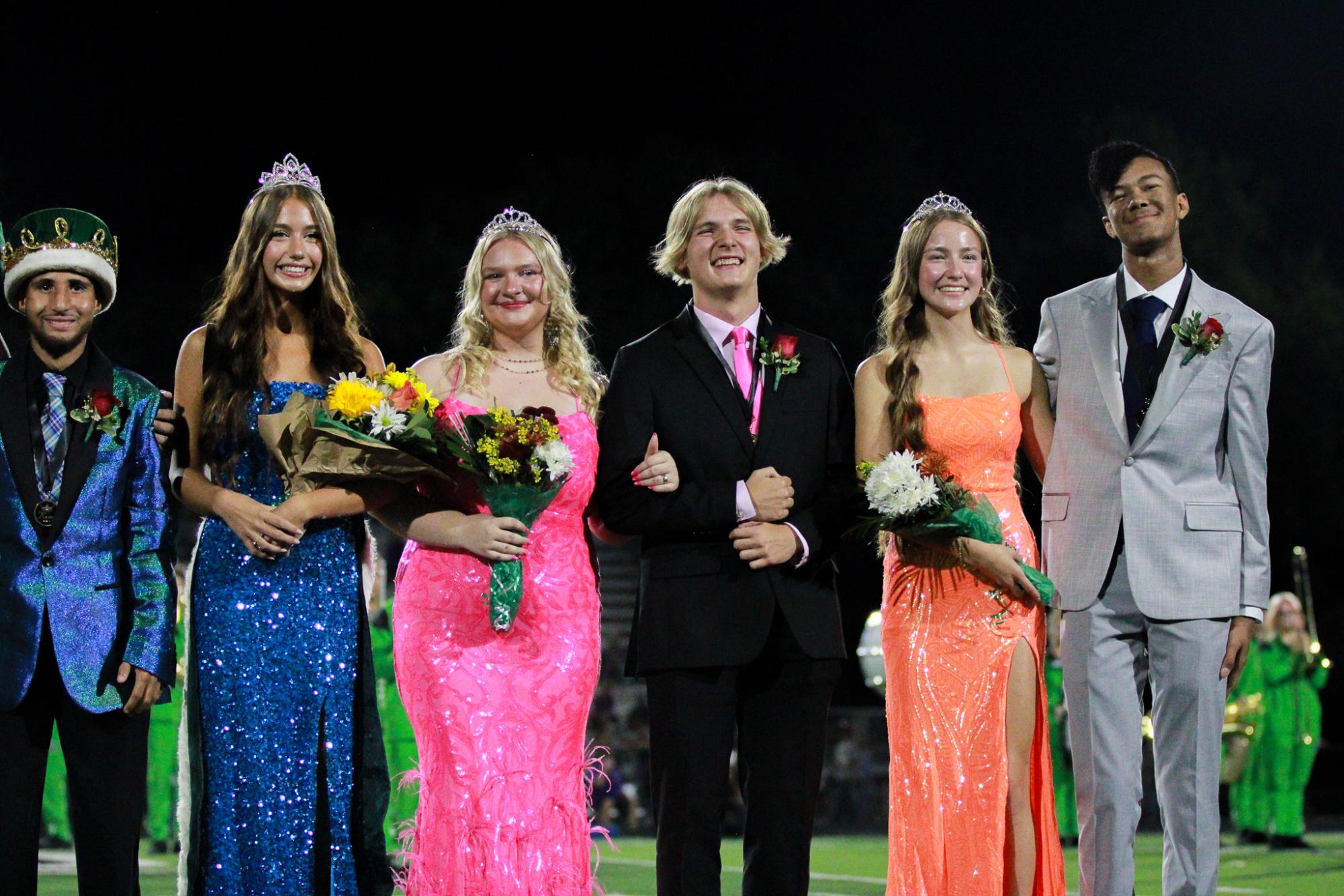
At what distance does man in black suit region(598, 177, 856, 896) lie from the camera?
476 centimetres

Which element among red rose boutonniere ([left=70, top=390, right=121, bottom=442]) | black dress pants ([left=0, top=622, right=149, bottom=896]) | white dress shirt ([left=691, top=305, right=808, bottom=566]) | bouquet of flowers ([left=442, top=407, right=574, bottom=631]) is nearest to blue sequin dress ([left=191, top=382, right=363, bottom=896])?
black dress pants ([left=0, top=622, right=149, bottom=896])

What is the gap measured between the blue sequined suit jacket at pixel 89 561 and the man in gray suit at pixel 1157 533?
115 inches

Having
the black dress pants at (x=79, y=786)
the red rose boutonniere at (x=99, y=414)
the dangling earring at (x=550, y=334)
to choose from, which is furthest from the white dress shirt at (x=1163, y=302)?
the black dress pants at (x=79, y=786)

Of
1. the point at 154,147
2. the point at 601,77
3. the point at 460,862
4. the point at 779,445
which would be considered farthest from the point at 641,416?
the point at 601,77

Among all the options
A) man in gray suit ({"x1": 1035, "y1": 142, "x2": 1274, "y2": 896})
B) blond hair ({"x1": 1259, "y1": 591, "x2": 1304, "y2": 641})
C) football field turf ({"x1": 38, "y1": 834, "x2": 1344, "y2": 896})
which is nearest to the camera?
man in gray suit ({"x1": 1035, "y1": 142, "x2": 1274, "y2": 896})

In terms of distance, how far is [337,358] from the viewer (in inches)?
201

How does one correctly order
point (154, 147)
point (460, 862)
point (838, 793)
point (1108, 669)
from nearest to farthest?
point (460, 862) < point (1108, 669) < point (838, 793) < point (154, 147)

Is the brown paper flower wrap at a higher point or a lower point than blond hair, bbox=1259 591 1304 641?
higher

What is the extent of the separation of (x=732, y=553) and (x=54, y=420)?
2.12 m

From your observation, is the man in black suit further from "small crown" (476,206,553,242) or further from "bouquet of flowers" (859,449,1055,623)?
"small crown" (476,206,553,242)

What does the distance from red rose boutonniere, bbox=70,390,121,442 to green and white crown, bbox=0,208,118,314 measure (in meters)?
0.32

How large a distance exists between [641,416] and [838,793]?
11636 mm

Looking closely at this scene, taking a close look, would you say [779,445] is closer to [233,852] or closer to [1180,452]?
[1180,452]

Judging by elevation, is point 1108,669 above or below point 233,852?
above
